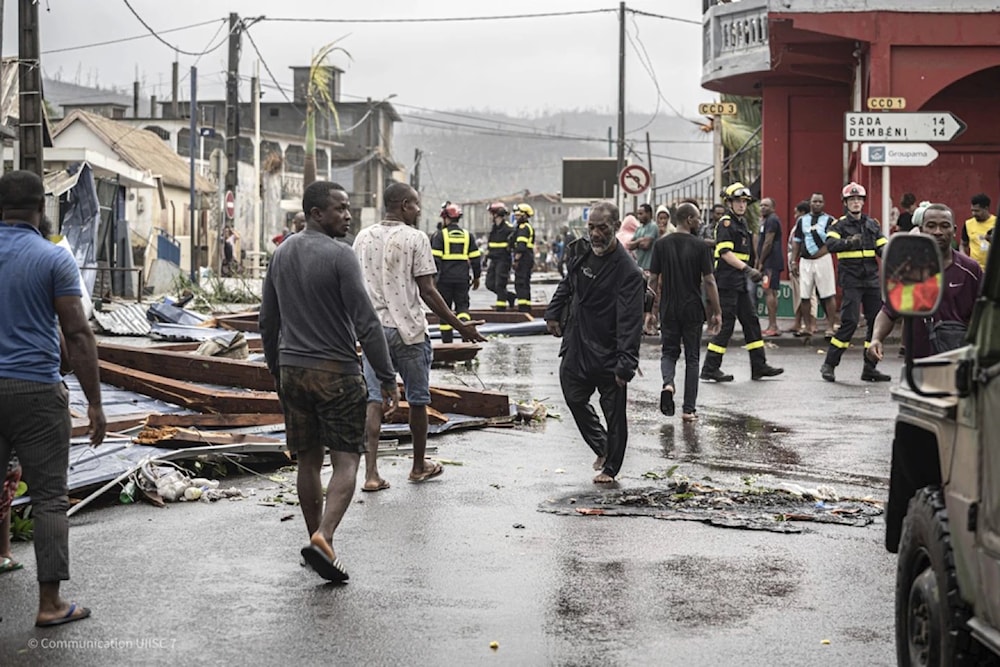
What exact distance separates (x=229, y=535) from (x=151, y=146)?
174 ft

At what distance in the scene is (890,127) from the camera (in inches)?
751

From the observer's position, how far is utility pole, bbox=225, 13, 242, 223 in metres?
33.3

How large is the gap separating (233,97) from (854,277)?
2068cm

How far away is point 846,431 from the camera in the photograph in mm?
11922

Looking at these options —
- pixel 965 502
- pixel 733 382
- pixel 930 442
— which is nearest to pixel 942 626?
pixel 965 502

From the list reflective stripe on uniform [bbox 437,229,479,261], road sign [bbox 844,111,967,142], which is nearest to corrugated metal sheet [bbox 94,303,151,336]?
reflective stripe on uniform [bbox 437,229,479,261]

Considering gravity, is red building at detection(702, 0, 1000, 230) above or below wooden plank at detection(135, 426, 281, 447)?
above

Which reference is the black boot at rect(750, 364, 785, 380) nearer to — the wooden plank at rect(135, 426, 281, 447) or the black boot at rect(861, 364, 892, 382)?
the black boot at rect(861, 364, 892, 382)

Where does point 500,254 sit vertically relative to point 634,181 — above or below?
below

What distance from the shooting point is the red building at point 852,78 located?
21.8m

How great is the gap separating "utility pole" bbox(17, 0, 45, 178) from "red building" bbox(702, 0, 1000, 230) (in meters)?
10.5

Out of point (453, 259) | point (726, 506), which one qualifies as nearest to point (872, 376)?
point (453, 259)

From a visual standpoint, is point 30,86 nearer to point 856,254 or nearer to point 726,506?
point 856,254

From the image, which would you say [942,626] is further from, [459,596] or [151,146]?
[151,146]
